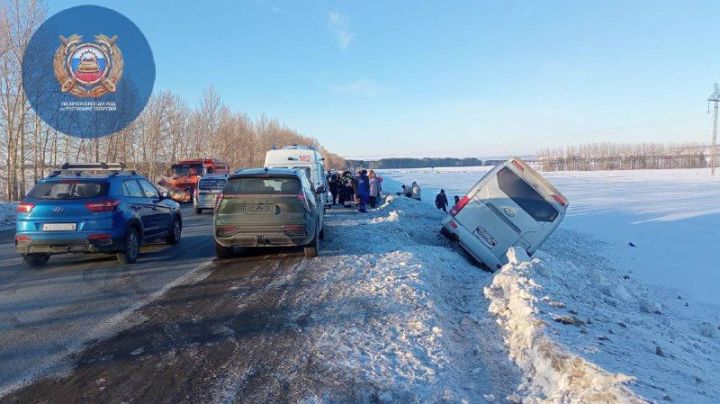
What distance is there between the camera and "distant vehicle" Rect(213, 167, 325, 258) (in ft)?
26.2

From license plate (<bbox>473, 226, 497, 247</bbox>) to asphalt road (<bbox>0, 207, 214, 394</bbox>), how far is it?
228 inches

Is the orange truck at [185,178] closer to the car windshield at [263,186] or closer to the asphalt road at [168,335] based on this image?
the asphalt road at [168,335]

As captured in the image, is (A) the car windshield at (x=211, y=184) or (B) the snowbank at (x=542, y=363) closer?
(B) the snowbank at (x=542, y=363)

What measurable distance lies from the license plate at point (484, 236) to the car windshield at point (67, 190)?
748cm

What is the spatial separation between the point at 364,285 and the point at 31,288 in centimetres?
508

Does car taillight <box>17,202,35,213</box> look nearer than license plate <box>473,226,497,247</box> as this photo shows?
Yes

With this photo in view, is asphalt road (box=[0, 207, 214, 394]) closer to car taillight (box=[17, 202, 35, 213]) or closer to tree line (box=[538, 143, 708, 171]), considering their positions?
car taillight (box=[17, 202, 35, 213])

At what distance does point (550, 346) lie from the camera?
4.03m

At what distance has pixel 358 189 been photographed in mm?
19828

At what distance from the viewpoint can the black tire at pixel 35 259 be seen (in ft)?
26.4

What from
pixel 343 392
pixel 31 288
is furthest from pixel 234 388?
pixel 31 288

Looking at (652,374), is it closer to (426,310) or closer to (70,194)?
(426,310)

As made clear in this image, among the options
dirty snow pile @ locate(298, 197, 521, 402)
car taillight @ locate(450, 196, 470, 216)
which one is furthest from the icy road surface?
car taillight @ locate(450, 196, 470, 216)

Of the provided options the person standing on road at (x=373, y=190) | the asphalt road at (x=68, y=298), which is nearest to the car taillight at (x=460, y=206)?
the asphalt road at (x=68, y=298)
